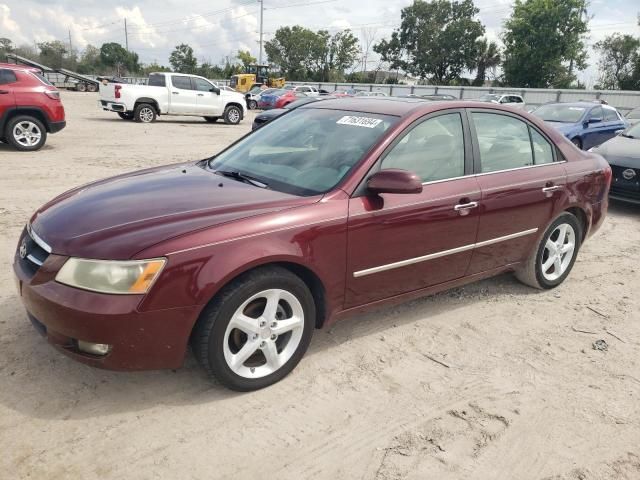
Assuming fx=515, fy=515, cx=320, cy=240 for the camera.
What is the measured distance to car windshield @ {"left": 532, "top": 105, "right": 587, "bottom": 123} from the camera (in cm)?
1175

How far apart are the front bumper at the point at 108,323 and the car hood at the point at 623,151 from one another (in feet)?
24.1

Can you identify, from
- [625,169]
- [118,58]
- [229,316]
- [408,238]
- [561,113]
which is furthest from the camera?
[118,58]

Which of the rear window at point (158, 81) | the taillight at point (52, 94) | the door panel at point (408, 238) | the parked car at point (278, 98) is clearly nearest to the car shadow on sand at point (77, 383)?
the door panel at point (408, 238)

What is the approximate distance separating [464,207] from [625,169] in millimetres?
5442

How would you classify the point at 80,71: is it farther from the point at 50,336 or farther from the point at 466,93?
the point at 50,336

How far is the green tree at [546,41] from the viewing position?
44.4 metres

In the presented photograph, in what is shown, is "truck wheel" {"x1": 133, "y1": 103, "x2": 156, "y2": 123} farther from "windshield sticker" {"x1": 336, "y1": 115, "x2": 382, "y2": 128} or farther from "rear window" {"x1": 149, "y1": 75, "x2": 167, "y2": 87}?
"windshield sticker" {"x1": 336, "y1": 115, "x2": 382, "y2": 128}

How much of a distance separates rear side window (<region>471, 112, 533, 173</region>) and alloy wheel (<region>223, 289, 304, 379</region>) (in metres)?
1.83

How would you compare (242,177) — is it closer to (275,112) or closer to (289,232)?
(289,232)

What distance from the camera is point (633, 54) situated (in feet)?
163

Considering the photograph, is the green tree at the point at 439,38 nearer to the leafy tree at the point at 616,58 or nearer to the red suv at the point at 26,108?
the leafy tree at the point at 616,58

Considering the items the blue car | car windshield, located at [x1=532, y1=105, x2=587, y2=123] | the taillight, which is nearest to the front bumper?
the taillight

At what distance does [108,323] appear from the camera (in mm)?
2389

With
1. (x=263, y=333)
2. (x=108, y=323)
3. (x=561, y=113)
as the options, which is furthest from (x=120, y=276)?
(x=561, y=113)
